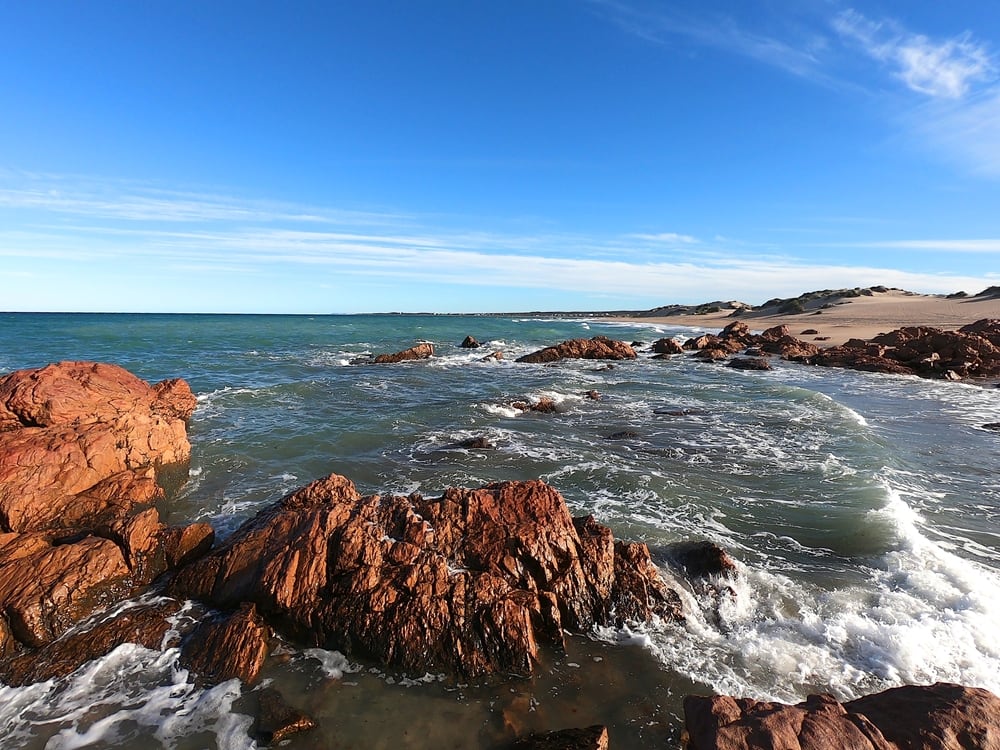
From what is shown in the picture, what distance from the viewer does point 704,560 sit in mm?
6906

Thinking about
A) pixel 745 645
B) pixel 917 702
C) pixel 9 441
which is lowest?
pixel 745 645

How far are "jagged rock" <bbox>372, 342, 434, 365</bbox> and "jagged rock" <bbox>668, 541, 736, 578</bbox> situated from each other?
2668cm

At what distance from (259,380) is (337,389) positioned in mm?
4982

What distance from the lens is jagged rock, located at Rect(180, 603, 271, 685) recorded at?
5.17m

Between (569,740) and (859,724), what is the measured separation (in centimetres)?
221

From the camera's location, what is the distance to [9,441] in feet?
29.1


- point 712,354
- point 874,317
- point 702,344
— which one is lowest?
point 712,354

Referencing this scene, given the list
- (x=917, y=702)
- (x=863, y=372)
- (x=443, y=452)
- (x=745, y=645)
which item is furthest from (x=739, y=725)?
(x=863, y=372)

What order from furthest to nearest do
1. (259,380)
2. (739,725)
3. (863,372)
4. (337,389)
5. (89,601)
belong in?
(863,372) < (259,380) < (337,389) < (89,601) < (739,725)

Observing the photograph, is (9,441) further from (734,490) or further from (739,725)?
(734,490)

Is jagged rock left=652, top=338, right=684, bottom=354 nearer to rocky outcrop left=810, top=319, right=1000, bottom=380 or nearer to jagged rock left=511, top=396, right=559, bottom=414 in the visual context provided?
rocky outcrop left=810, top=319, right=1000, bottom=380

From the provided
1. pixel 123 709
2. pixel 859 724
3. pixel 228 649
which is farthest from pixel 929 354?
pixel 123 709

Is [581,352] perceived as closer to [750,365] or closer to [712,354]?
[712,354]

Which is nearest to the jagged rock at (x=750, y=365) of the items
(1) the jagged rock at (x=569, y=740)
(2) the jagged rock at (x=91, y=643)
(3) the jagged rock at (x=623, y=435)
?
(3) the jagged rock at (x=623, y=435)
